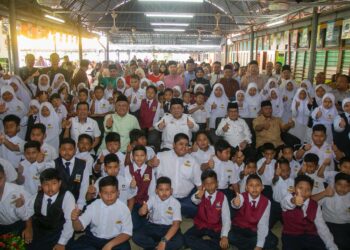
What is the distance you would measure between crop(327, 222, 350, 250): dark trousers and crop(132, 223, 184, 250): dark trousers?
1.73 m

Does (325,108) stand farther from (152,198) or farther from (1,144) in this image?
(1,144)

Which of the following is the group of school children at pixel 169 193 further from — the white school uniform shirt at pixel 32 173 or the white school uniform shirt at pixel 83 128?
the white school uniform shirt at pixel 83 128

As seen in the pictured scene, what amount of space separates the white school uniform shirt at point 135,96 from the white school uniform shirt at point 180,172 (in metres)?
2.55

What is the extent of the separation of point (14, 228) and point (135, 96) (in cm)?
391

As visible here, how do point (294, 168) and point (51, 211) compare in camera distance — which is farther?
point (294, 168)

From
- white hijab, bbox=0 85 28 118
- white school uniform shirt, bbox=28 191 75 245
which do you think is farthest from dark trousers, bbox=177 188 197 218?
white hijab, bbox=0 85 28 118

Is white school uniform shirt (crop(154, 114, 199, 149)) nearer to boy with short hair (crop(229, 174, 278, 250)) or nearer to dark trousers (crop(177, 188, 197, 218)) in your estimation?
dark trousers (crop(177, 188, 197, 218))

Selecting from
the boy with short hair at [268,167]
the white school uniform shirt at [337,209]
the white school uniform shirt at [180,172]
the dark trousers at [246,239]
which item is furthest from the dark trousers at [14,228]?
the white school uniform shirt at [337,209]

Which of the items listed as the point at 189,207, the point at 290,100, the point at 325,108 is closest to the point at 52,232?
the point at 189,207

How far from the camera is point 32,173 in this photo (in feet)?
13.2

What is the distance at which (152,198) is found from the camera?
3.73m

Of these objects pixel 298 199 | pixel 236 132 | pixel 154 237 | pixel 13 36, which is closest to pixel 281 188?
pixel 298 199

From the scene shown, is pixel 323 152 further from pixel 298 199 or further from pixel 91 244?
pixel 91 244

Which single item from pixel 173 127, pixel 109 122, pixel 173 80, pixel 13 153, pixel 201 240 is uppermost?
pixel 173 80
